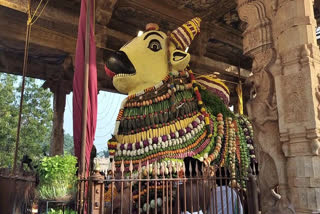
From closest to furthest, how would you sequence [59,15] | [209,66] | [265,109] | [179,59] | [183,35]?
[265,109]
[179,59]
[183,35]
[59,15]
[209,66]

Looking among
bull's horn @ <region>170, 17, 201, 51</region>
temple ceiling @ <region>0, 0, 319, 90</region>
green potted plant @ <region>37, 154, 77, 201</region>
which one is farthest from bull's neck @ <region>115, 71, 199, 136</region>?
temple ceiling @ <region>0, 0, 319, 90</region>

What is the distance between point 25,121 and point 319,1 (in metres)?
13.7

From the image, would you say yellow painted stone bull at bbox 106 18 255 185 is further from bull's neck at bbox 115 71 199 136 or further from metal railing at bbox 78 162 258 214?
metal railing at bbox 78 162 258 214

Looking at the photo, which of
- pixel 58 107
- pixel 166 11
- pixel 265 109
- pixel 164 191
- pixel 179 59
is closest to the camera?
pixel 265 109

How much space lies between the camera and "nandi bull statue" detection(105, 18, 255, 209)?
11.7 ft

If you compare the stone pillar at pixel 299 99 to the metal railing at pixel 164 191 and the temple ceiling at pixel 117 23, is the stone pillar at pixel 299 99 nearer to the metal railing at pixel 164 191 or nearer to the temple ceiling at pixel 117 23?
the metal railing at pixel 164 191

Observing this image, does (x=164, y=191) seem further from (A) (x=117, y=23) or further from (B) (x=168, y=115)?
(A) (x=117, y=23)

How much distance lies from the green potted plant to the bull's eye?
203cm

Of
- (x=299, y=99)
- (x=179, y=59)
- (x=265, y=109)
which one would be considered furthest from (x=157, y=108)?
(x=299, y=99)

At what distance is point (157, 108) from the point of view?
12.3ft

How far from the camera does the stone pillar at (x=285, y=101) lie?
2.47 meters

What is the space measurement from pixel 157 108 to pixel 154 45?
880 mm

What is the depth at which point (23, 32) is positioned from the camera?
5.91 metres

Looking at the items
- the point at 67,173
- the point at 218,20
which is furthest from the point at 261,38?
the point at 218,20
